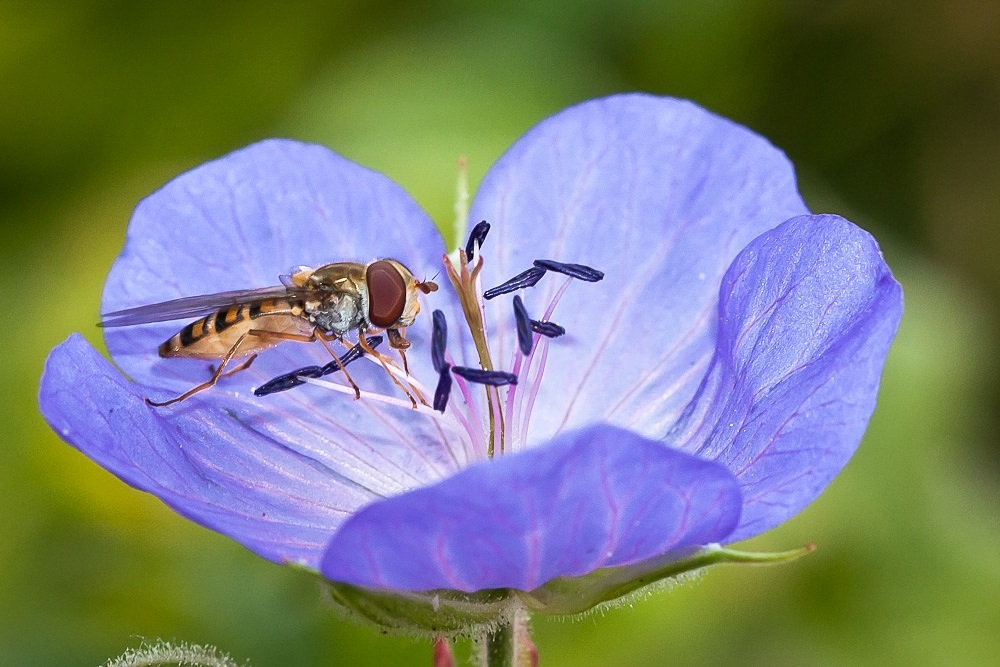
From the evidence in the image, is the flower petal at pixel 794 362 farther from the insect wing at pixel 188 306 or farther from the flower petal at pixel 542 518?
the insect wing at pixel 188 306

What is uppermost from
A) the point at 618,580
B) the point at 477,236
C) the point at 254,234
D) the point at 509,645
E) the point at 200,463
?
the point at 477,236

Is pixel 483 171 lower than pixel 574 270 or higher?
lower

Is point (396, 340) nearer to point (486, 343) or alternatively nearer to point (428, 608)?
point (486, 343)

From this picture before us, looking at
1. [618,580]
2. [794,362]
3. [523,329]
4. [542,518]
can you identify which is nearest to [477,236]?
[523,329]

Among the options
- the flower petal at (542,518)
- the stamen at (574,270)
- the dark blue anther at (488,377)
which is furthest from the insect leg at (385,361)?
the flower petal at (542,518)

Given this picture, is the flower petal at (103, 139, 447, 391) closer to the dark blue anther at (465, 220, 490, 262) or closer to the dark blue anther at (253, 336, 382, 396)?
the dark blue anther at (253, 336, 382, 396)

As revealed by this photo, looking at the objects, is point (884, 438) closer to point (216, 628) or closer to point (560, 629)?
point (560, 629)
